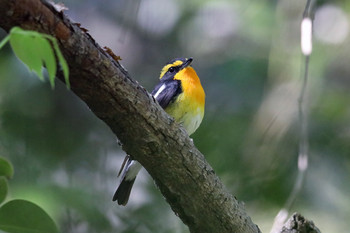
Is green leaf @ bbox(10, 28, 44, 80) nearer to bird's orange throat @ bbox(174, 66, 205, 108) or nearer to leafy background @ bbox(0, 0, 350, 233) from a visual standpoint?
leafy background @ bbox(0, 0, 350, 233)

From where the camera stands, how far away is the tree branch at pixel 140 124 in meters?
1.67

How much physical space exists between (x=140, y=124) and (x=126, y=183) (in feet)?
5.12

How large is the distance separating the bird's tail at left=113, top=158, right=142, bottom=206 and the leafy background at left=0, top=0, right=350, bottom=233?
17.3 inches

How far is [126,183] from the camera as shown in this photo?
140 inches

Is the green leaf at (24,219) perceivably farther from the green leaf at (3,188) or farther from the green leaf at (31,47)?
the green leaf at (31,47)

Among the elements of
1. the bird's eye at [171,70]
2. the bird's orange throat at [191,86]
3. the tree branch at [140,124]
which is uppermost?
the bird's eye at [171,70]

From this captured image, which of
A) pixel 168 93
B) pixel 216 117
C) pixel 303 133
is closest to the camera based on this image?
pixel 303 133

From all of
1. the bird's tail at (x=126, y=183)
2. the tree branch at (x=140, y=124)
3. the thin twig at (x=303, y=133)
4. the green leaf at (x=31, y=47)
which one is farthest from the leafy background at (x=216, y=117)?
the green leaf at (x=31, y=47)

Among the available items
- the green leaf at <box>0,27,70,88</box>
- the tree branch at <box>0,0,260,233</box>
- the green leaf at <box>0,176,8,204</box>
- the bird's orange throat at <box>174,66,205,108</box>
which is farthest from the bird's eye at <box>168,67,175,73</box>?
the green leaf at <box>0,27,70,88</box>

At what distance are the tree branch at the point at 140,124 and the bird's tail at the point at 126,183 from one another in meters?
1.02

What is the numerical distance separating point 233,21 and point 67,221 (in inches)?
129

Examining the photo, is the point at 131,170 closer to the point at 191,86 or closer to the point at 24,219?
the point at 191,86

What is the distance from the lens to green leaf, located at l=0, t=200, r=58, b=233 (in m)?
1.29

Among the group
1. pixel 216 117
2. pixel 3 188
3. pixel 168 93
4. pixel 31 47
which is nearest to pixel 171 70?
pixel 168 93
